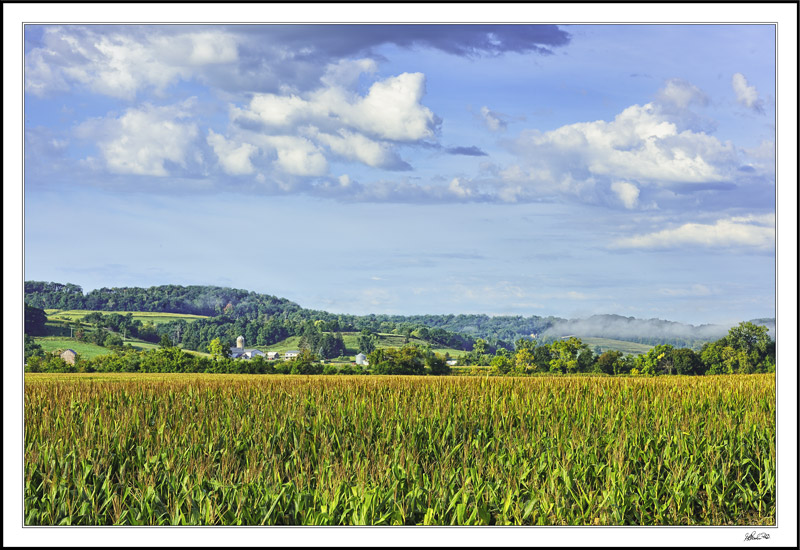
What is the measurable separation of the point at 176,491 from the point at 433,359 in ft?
38.2

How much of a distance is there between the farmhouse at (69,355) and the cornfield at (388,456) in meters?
4.44

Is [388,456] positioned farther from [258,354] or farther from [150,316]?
[150,316]

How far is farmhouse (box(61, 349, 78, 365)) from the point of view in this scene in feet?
53.0

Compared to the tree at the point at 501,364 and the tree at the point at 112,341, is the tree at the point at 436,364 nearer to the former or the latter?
the tree at the point at 501,364

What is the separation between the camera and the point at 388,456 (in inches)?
281

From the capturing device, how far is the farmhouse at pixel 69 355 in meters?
16.1

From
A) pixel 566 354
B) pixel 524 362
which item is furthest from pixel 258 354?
pixel 566 354

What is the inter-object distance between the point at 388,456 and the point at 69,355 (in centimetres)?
1256

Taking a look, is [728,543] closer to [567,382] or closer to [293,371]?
[567,382]

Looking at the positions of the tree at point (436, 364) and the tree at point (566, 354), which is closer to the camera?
the tree at point (436, 364)

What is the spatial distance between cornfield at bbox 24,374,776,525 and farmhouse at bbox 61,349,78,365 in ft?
14.6

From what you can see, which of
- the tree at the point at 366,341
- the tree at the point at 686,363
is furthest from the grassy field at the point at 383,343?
the tree at the point at 686,363

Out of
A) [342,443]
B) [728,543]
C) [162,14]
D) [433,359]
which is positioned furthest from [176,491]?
[433,359]

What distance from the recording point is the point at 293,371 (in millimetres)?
16406
